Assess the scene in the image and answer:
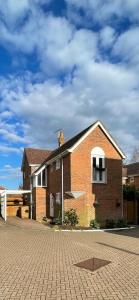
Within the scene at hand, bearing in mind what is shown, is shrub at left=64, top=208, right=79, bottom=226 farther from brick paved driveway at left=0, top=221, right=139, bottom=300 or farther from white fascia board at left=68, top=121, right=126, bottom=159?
brick paved driveway at left=0, top=221, right=139, bottom=300

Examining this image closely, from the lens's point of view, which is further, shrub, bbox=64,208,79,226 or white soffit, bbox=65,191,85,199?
white soffit, bbox=65,191,85,199

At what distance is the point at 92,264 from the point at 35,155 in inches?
1138

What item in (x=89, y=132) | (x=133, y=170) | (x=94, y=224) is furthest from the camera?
(x=133, y=170)

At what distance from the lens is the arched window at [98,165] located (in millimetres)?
27397

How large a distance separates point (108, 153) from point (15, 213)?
12.7 metres

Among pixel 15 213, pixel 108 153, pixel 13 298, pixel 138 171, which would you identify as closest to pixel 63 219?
pixel 108 153

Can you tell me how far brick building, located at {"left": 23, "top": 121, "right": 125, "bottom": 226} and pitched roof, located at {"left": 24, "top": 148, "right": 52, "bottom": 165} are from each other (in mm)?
9393

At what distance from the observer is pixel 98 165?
90.5 ft

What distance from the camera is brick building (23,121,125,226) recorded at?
86.7 ft

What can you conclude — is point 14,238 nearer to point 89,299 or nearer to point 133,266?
point 133,266

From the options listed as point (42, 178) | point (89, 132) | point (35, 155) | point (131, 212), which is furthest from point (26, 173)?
point (89, 132)

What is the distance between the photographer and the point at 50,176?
105ft

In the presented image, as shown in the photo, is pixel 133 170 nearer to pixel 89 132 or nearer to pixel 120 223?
pixel 89 132

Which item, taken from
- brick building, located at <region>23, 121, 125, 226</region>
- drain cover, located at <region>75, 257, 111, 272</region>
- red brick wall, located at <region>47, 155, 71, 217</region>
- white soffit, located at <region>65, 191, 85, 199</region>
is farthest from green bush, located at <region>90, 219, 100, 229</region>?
drain cover, located at <region>75, 257, 111, 272</region>
